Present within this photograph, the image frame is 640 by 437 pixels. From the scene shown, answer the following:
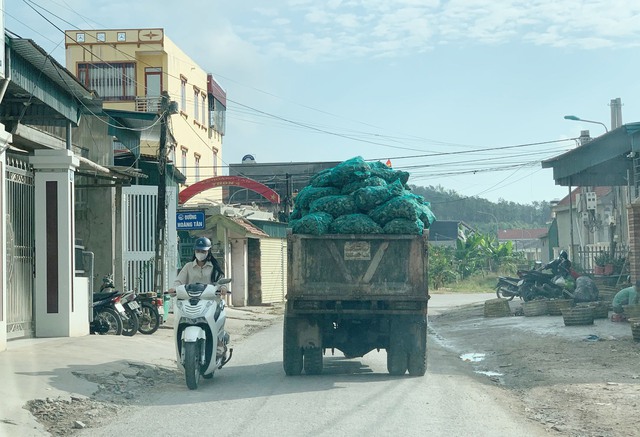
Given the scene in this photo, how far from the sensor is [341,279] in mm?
11508

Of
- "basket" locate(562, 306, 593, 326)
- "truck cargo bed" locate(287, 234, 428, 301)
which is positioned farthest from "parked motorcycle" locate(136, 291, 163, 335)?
"basket" locate(562, 306, 593, 326)

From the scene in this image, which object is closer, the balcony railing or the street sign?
the street sign

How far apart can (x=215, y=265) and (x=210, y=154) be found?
3841 cm

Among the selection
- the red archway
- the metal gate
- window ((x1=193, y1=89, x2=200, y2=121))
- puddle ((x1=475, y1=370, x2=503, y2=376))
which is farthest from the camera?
window ((x1=193, y1=89, x2=200, y2=121))

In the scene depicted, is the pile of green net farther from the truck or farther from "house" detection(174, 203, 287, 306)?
"house" detection(174, 203, 287, 306)

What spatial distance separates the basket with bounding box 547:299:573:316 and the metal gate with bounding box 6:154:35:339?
1270 centimetres

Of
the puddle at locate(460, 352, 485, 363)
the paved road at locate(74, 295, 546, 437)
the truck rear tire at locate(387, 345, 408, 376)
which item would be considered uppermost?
the truck rear tire at locate(387, 345, 408, 376)

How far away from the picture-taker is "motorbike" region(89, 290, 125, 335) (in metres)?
17.0

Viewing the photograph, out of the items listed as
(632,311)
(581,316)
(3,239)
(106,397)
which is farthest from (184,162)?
(106,397)

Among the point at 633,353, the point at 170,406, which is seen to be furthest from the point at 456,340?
the point at 170,406

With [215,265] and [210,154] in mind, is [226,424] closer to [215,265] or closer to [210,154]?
[215,265]

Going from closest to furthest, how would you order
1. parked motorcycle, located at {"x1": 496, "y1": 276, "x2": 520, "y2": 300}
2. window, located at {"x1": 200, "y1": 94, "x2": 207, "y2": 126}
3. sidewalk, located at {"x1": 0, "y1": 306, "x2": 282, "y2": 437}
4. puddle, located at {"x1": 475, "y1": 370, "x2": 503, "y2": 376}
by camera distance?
sidewalk, located at {"x1": 0, "y1": 306, "x2": 282, "y2": 437} → puddle, located at {"x1": 475, "y1": 370, "x2": 503, "y2": 376} → parked motorcycle, located at {"x1": 496, "y1": 276, "x2": 520, "y2": 300} → window, located at {"x1": 200, "y1": 94, "x2": 207, "y2": 126}

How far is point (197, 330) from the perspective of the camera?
10414mm

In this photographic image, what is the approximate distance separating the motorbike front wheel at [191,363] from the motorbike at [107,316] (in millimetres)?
6905
